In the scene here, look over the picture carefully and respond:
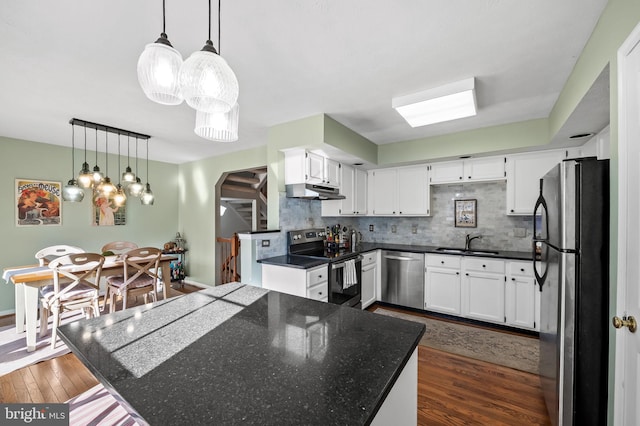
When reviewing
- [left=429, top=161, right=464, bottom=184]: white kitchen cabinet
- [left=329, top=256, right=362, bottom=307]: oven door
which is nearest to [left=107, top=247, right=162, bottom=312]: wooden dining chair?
[left=329, top=256, right=362, bottom=307]: oven door

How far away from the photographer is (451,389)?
6.84ft

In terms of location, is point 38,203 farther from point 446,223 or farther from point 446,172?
point 446,223

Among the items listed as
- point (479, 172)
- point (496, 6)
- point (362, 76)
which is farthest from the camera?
point (479, 172)

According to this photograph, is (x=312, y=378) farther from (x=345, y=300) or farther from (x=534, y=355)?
(x=534, y=355)

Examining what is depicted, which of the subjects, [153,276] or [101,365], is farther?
[153,276]

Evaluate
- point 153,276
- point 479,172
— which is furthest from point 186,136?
point 479,172

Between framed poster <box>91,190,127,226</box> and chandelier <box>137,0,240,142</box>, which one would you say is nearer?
chandelier <box>137,0,240,142</box>

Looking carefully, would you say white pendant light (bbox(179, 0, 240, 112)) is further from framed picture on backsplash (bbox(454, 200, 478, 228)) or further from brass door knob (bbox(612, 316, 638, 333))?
framed picture on backsplash (bbox(454, 200, 478, 228))

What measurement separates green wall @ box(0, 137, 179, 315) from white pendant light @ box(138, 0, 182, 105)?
11.9 ft

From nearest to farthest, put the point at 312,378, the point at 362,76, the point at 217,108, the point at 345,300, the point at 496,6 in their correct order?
the point at 312,378
the point at 217,108
the point at 496,6
the point at 362,76
the point at 345,300

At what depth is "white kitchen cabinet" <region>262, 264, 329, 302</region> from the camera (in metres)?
2.61

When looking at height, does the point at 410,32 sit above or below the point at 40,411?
above

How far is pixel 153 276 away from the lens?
346cm

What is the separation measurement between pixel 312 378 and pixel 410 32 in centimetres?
182
